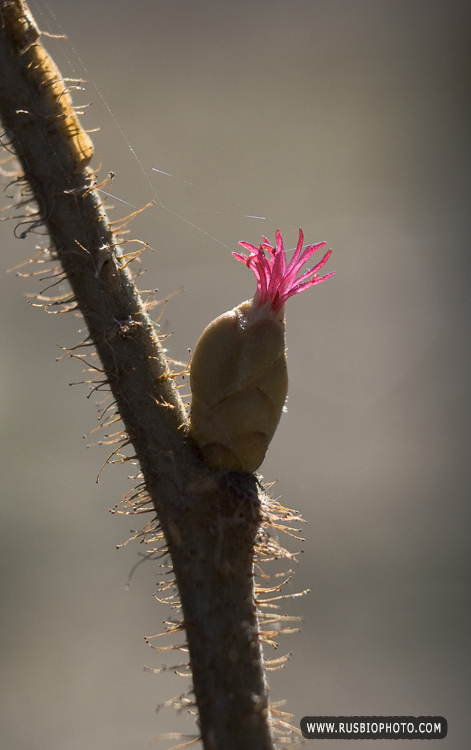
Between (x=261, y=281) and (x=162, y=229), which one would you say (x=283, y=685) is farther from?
(x=162, y=229)

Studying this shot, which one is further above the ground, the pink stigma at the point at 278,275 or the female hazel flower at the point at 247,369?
the pink stigma at the point at 278,275

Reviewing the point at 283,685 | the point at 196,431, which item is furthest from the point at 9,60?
the point at 283,685

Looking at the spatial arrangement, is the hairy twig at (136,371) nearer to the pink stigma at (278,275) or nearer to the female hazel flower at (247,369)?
the female hazel flower at (247,369)

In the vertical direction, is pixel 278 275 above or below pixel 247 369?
above

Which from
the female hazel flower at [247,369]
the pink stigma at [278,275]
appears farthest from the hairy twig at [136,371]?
the pink stigma at [278,275]

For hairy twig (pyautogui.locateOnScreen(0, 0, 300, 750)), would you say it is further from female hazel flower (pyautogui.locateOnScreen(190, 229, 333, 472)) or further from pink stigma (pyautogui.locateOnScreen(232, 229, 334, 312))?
pink stigma (pyautogui.locateOnScreen(232, 229, 334, 312))

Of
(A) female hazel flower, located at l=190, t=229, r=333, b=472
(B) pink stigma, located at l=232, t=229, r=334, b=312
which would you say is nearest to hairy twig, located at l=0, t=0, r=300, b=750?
(A) female hazel flower, located at l=190, t=229, r=333, b=472
